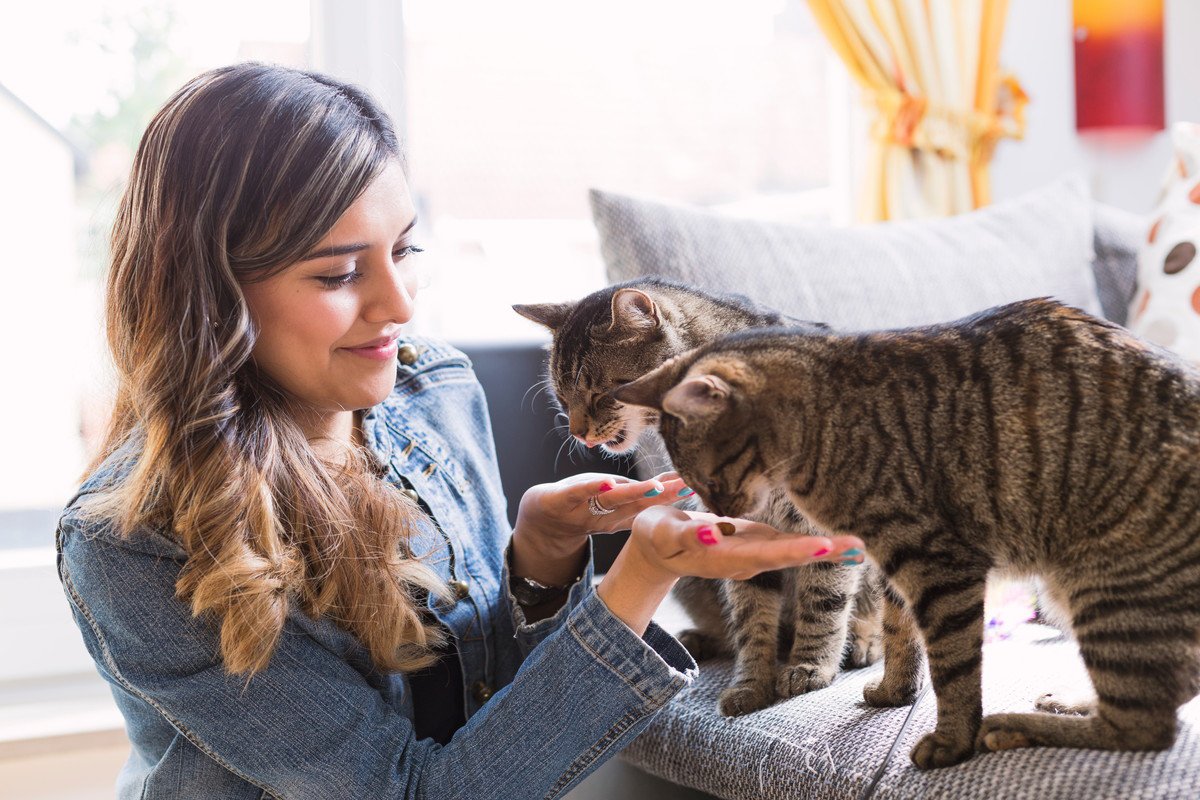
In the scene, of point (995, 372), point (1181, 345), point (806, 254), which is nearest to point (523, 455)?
point (806, 254)

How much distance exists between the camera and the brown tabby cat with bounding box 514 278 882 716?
125cm

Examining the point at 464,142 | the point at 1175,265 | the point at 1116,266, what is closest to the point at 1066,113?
the point at 1116,266

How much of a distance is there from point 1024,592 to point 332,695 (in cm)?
101

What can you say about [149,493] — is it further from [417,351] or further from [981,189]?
[981,189]

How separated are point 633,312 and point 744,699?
1.59 feet

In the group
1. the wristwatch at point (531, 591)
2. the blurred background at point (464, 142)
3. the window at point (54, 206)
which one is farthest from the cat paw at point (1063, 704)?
the window at point (54, 206)

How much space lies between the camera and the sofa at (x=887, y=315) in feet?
3.15

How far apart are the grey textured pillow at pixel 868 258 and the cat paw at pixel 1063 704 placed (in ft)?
2.65

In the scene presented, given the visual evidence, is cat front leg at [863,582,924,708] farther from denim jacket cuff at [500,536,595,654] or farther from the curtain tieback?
the curtain tieback

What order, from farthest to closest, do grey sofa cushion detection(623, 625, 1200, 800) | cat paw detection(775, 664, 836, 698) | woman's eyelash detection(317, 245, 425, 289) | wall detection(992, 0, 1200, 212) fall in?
wall detection(992, 0, 1200, 212), cat paw detection(775, 664, 836, 698), woman's eyelash detection(317, 245, 425, 289), grey sofa cushion detection(623, 625, 1200, 800)

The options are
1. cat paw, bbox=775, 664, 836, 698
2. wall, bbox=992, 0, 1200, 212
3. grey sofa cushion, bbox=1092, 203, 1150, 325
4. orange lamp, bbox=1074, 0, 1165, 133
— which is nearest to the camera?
cat paw, bbox=775, 664, 836, 698

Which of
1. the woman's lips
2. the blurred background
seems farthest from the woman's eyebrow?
the blurred background

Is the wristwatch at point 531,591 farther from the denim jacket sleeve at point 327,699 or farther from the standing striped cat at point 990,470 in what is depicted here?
the standing striped cat at point 990,470

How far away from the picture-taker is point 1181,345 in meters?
1.84
